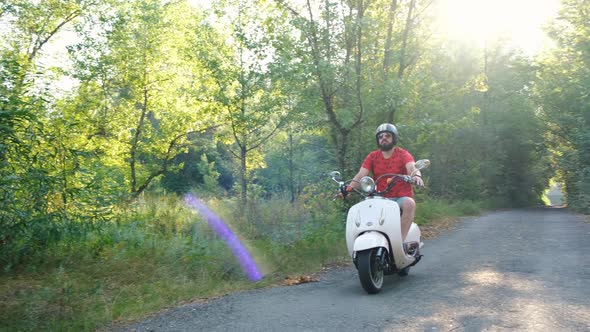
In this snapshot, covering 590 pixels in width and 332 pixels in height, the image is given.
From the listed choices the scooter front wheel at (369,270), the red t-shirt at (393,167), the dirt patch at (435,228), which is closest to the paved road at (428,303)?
the scooter front wheel at (369,270)

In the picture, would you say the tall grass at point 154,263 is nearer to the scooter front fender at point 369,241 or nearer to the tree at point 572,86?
the scooter front fender at point 369,241

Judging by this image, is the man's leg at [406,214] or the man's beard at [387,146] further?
the man's beard at [387,146]

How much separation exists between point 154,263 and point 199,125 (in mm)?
20868

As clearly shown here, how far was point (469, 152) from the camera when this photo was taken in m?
32.5

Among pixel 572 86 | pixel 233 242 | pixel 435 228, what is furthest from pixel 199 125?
pixel 233 242

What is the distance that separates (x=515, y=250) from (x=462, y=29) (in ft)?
28.7

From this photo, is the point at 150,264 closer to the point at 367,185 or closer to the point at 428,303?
the point at 367,185

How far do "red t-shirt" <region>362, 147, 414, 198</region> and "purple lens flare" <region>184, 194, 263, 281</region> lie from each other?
2.17 meters

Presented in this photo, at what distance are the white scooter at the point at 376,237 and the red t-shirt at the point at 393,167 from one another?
248mm

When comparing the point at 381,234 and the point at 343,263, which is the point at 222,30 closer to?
the point at 343,263

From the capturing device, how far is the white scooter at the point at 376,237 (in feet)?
19.5

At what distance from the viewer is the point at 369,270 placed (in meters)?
5.91

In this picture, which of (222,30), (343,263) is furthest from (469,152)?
(343,263)

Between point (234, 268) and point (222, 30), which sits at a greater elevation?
point (222, 30)
